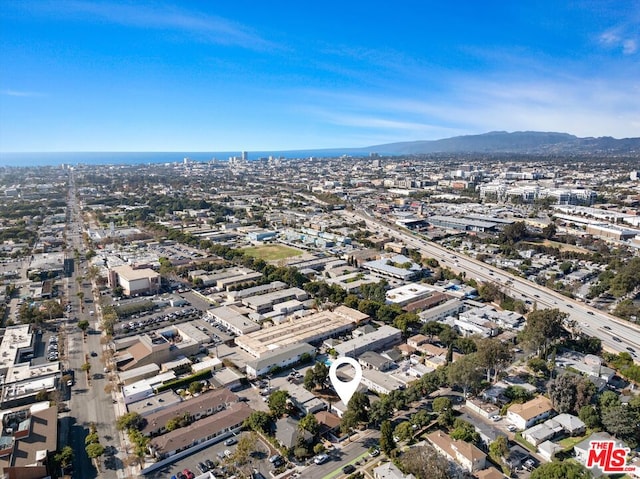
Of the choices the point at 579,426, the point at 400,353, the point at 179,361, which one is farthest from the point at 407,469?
the point at 179,361

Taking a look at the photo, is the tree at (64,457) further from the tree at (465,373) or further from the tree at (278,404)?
the tree at (465,373)

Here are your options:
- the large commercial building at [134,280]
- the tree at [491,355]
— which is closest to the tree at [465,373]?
the tree at [491,355]

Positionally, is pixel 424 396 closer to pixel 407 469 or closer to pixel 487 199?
pixel 407 469

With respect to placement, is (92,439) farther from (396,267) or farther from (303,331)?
(396,267)

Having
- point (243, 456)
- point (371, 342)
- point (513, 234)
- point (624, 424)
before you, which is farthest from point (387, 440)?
point (513, 234)

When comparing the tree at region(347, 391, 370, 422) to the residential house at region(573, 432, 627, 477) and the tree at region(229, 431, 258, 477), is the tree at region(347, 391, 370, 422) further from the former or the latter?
the residential house at region(573, 432, 627, 477)

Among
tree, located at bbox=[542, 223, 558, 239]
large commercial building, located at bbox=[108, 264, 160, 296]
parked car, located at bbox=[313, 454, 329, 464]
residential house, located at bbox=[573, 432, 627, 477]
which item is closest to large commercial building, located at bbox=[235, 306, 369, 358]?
parked car, located at bbox=[313, 454, 329, 464]
